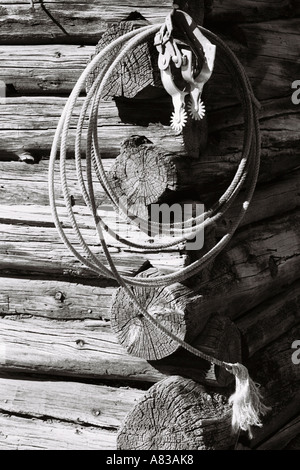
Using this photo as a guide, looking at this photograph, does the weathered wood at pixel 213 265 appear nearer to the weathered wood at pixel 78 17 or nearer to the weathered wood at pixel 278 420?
the weathered wood at pixel 278 420

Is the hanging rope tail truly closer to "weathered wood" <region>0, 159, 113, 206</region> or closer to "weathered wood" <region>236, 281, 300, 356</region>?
"weathered wood" <region>0, 159, 113, 206</region>

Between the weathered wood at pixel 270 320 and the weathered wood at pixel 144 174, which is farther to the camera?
the weathered wood at pixel 270 320

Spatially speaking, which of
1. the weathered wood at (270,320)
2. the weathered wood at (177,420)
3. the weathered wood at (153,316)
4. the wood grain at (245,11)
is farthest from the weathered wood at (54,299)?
the wood grain at (245,11)

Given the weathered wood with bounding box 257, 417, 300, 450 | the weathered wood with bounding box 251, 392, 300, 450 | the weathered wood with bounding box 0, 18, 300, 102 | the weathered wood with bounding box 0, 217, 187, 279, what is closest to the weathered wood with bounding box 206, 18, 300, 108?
the weathered wood with bounding box 0, 18, 300, 102

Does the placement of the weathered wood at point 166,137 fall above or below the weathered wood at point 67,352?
above

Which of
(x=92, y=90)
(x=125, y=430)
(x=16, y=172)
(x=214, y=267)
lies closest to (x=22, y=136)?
(x=16, y=172)

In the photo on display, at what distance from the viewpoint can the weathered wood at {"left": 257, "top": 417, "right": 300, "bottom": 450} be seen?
13.4 feet

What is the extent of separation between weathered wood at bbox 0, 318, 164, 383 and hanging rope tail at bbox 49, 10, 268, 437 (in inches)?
10.7

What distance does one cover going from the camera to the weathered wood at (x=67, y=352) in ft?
12.0

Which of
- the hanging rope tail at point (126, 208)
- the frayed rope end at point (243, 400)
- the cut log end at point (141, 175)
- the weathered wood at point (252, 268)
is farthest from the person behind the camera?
the weathered wood at point (252, 268)

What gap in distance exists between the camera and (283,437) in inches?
165

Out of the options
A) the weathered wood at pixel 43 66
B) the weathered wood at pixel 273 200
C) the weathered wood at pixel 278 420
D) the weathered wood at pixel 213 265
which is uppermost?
the weathered wood at pixel 43 66

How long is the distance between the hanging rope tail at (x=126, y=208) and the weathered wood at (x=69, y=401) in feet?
1.33
